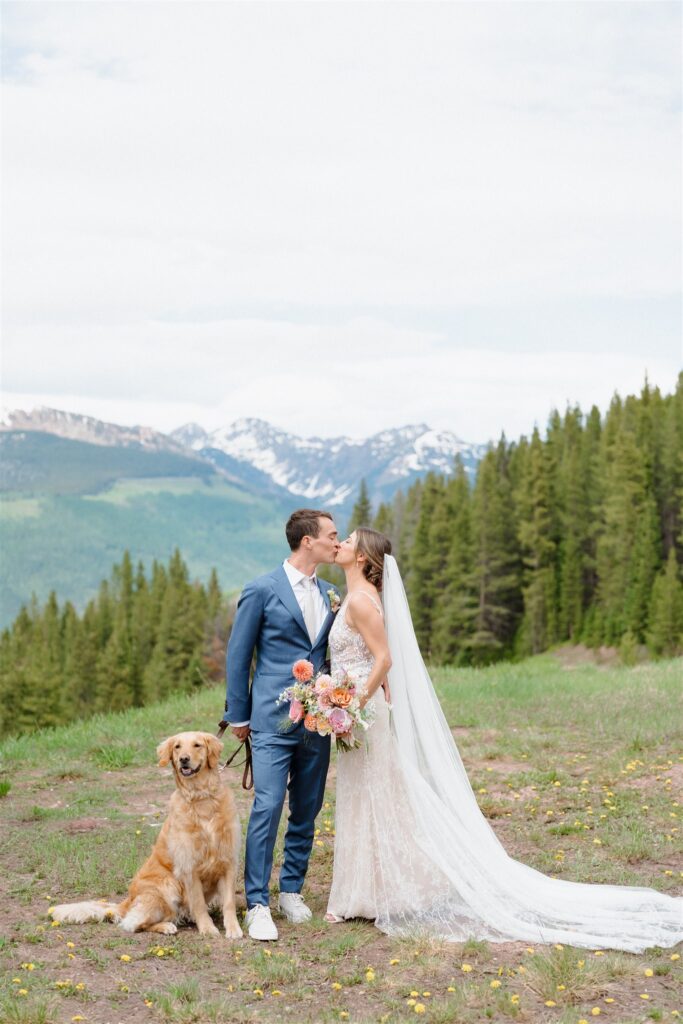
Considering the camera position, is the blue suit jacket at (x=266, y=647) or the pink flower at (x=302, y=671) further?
the blue suit jacket at (x=266, y=647)

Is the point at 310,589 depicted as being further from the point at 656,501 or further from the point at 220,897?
the point at 656,501

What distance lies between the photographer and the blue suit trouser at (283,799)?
865 centimetres

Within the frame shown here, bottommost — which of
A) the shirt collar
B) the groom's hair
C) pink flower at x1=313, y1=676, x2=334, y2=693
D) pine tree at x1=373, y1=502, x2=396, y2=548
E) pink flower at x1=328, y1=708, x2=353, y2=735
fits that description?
pink flower at x1=328, y1=708, x2=353, y2=735

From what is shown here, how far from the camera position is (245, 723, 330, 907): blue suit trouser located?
865cm

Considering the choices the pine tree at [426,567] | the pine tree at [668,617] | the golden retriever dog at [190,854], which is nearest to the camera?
the golden retriever dog at [190,854]

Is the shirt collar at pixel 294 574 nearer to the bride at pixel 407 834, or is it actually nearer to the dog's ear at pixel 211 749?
the bride at pixel 407 834

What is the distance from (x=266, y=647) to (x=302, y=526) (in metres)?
1.08

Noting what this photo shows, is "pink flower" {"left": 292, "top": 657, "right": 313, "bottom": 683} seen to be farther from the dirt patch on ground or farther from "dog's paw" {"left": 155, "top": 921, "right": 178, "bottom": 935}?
the dirt patch on ground

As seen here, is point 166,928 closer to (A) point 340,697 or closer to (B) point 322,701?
(B) point 322,701

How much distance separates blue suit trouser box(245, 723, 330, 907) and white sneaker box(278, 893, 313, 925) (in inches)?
2.5

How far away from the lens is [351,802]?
29.6 ft

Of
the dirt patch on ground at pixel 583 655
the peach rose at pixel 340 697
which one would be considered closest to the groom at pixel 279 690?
the peach rose at pixel 340 697

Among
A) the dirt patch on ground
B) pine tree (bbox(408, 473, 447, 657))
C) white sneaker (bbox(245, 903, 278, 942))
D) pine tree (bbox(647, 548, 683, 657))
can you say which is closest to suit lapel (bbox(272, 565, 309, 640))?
white sneaker (bbox(245, 903, 278, 942))

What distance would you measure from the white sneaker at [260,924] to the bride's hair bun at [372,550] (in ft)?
9.22
